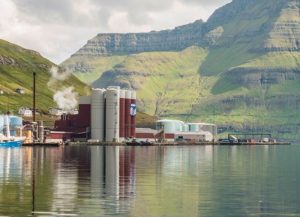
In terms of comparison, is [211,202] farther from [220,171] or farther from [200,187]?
[220,171]

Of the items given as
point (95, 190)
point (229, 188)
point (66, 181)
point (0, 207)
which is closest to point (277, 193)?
point (229, 188)

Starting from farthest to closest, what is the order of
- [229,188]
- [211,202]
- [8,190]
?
[229,188]
[8,190]
[211,202]

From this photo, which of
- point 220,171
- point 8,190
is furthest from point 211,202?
point 220,171

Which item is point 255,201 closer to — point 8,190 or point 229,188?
point 229,188

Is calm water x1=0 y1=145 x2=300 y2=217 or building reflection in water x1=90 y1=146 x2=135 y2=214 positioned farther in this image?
building reflection in water x1=90 y1=146 x2=135 y2=214

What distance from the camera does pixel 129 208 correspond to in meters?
96.2

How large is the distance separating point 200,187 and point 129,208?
3215cm

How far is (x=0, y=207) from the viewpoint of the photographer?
95.2m

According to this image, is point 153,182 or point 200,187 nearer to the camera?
point 200,187

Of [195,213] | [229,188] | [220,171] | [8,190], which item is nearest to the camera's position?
[195,213]

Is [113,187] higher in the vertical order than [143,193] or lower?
higher

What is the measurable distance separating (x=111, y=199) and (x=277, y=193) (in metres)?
27.9

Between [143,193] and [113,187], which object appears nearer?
[143,193]

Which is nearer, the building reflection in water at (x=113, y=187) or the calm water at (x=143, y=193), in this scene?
the calm water at (x=143, y=193)
